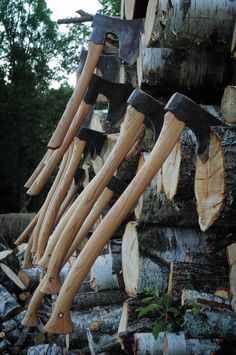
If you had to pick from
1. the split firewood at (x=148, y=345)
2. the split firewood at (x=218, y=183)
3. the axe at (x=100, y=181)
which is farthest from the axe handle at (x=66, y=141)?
the split firewood at (x=218, y=183)

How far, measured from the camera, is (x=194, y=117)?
6.75ft

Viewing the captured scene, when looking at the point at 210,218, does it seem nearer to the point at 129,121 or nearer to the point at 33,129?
the point at 129,121

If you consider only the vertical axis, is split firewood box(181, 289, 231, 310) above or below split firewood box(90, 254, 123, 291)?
Result: above

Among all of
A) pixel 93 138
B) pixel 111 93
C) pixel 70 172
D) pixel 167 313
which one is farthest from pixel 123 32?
pixel 167 313

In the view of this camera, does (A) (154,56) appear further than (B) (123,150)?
Yes

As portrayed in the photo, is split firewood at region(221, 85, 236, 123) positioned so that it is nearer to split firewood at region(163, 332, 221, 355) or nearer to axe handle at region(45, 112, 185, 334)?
axe handle at region(45, 112, 185, 334)

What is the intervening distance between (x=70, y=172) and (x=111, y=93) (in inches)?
22.8

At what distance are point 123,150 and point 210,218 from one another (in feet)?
2.11

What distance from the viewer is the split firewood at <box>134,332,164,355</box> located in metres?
2.40

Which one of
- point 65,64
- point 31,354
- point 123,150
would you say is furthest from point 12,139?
point 123,150

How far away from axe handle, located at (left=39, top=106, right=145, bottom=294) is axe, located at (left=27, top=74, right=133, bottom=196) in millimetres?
559

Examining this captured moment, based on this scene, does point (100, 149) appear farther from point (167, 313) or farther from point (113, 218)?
point (167, 313)

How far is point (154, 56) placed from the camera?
2.76m

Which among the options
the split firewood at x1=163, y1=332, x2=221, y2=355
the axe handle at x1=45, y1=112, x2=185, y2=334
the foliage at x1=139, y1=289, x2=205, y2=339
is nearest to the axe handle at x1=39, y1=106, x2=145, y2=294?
the axe handle at x1=45, y1=112, x2=185, y2=334
